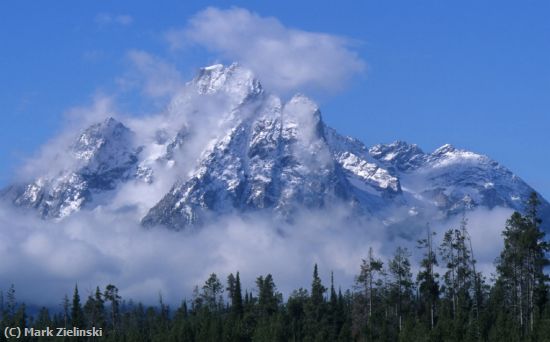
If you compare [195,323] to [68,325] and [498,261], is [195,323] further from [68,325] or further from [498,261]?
[498,261]

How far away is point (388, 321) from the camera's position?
522 feet

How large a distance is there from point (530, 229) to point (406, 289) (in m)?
35.6

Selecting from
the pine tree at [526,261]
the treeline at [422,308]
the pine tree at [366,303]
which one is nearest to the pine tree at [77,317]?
the treeline at [422,308]

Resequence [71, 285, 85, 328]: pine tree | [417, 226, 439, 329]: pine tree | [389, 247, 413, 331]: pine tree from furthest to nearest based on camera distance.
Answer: [71, 285, 85, 328]: pine tree
[389, 247, 413, 331]: pine tree
[417, 226, 439, 329]: pine tree

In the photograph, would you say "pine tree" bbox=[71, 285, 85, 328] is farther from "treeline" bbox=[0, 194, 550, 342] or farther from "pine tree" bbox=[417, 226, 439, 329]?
"pine tree" bbox=[417, 226, 439, 329]

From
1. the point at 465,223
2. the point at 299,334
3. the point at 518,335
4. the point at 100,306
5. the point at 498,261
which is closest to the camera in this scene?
the point at 518,335

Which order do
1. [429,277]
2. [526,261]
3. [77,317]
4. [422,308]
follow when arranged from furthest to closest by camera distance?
1. [77,317]
2. [422,308]
3. [429,277]
4. [526,261]

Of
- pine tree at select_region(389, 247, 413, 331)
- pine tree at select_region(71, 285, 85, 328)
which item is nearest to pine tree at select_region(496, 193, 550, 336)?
pine tree at select_region(389, 247, 413, 331)

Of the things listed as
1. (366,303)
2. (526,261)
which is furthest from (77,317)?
(526,261)

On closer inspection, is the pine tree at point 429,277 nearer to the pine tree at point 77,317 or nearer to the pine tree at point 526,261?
the pine tree at point 526,261

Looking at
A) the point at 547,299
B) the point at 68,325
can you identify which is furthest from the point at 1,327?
the point at 547,299

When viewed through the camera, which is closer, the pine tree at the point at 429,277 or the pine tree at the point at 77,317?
the pine tree at the point at 429,277

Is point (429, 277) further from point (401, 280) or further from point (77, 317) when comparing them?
point (77, 317)

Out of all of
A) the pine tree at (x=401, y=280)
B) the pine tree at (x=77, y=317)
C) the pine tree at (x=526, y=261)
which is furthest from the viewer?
the pine tree at (x=77, y=317)
